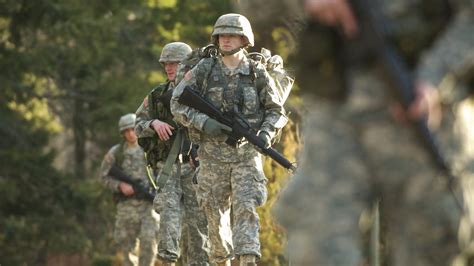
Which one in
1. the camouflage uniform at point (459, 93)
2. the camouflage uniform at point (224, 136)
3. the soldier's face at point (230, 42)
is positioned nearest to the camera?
the camouflage uniform at point (459, 93)

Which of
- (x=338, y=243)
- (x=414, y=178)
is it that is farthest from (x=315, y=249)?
(x=414, y=178)

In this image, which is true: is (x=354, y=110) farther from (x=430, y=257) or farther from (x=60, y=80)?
(x=60, y=80)

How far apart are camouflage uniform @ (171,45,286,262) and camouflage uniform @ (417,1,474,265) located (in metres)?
6.81

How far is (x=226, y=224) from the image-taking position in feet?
42.3

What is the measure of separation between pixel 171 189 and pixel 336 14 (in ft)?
31.0

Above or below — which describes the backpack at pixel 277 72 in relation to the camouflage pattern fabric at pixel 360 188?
above

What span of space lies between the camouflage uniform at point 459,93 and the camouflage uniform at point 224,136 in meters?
6.81

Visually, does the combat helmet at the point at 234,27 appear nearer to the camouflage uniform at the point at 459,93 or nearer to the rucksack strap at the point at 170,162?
the rucksack strap at the point at 170,162

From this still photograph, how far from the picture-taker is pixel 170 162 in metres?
14.7

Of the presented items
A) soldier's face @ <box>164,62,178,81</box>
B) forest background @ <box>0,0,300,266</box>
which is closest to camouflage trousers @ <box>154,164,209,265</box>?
soldier's face @ <box>164,62,178,81</box>

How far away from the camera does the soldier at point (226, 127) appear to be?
12594 mm

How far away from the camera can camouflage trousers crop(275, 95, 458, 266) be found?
217 inches

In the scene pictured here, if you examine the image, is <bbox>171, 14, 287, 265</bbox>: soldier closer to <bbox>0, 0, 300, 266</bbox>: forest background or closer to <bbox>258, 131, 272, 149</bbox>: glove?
<bbox>258, 131, 272, 149</bbox>: glove

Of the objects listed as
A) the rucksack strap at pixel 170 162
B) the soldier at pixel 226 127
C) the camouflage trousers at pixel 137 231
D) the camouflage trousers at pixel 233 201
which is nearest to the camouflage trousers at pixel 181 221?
the rucksack strap at pixel 170 162
